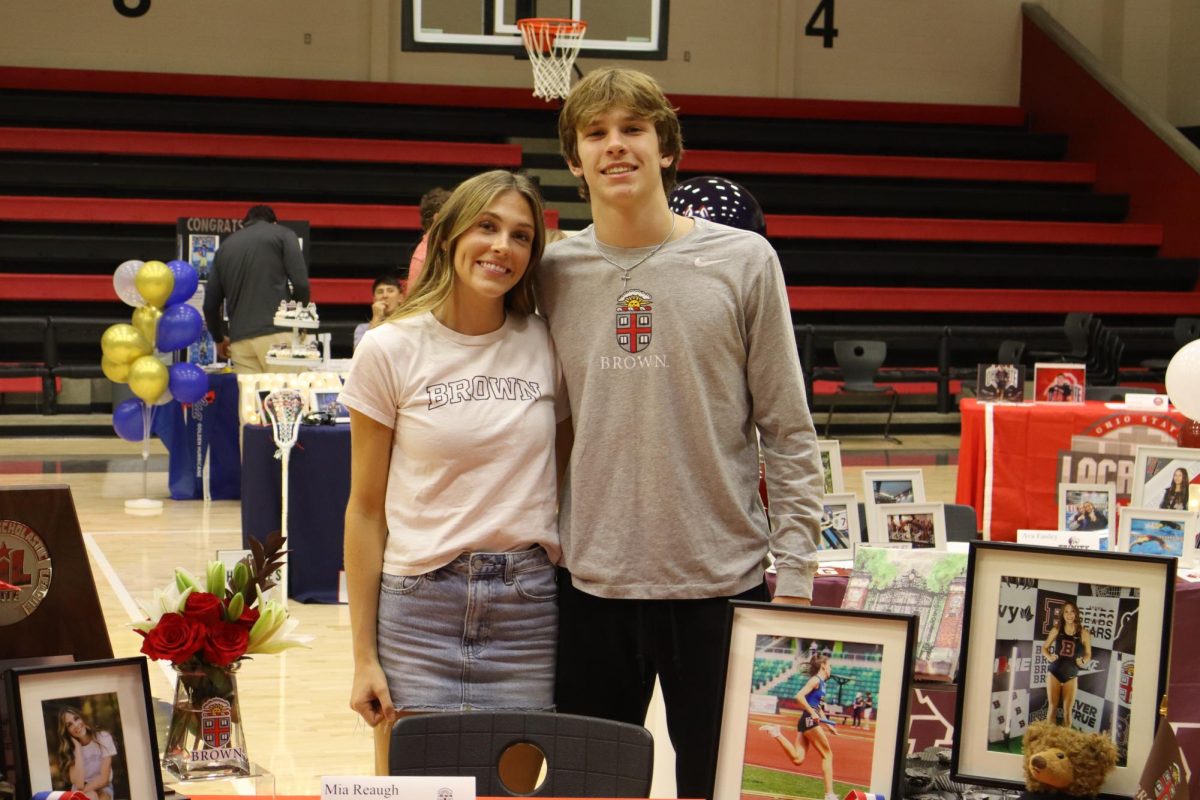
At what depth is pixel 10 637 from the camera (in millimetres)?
1761

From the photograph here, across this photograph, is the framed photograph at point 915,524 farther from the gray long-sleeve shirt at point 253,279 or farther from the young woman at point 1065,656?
the gray long-sleeve shirt at point 253,279

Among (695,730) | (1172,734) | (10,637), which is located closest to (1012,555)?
(1172,734)

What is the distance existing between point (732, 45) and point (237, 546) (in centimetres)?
905

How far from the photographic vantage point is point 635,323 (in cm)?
205

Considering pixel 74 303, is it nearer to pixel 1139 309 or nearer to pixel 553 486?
pixel 1139 309

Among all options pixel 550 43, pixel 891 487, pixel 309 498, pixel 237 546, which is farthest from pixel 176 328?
pixel 891 487

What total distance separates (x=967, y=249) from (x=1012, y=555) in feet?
38.7

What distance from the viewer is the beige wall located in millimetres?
12875

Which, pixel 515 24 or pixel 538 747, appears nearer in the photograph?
pixel 538 747

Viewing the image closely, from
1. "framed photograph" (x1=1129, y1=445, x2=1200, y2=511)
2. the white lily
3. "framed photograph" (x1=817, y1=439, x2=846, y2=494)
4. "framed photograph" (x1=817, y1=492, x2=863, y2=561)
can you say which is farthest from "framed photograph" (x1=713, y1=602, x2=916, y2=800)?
"framed photograph" (x1=1129, y1=445, x2=1200, y2=511)

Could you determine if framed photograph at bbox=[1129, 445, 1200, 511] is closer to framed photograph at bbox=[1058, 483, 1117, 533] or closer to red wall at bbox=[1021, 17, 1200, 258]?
framed photograph at bbox=[1058, 483, 1117, 533]

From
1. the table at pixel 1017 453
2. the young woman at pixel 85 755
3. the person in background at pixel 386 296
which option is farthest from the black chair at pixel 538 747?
the table at pixel 1017 453

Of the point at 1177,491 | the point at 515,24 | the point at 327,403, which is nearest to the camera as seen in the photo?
the point at 1177,491

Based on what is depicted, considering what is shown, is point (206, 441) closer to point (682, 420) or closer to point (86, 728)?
point (682, 420)
